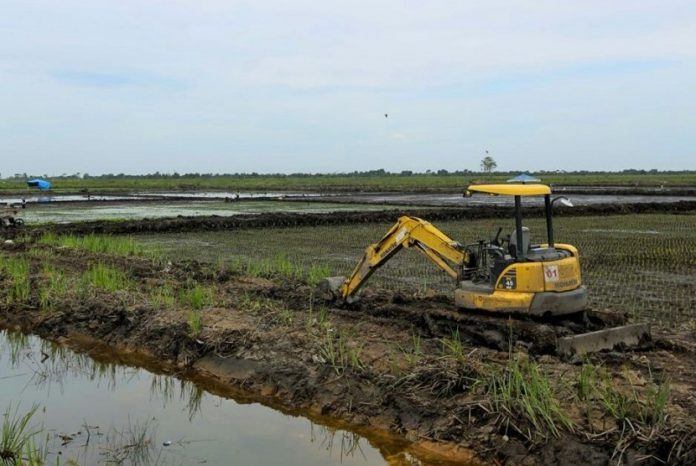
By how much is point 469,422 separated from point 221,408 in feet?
8.49

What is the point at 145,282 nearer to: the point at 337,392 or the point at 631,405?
the point at 337,392

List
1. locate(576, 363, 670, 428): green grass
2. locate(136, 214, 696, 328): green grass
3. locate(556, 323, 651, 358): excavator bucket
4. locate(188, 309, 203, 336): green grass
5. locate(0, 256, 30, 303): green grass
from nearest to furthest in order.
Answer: locate(576, 363, 670, 428): green grass, locate(556, 323, 651, 358): excavator bucket, locate(188, 309, 203, 336): green grass, locate(136, 214, 696, 328): green grass, locate(0, 256, 30, 303): green grass

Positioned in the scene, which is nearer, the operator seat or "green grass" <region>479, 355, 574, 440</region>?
"green grass" <region>479, 355, 574, 440</region>

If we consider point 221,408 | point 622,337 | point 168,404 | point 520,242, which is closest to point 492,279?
point 520,242

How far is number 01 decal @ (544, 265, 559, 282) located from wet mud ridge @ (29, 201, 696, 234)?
1890 cm

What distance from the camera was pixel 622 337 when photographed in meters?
7.41

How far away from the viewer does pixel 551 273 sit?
7.25 metres

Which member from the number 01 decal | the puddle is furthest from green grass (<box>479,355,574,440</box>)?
the puddle

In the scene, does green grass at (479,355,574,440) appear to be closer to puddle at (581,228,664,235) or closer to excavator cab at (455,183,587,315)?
excavator cab at (455,183,587,315)

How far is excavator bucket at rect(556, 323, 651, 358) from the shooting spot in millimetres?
6996

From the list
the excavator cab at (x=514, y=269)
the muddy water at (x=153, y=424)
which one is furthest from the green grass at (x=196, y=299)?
the excavator cab at (x=514, y=269)

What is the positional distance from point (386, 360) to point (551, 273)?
2.00m

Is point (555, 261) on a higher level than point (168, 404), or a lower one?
higher

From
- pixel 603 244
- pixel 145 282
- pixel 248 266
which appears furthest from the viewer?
pixel 603 244
